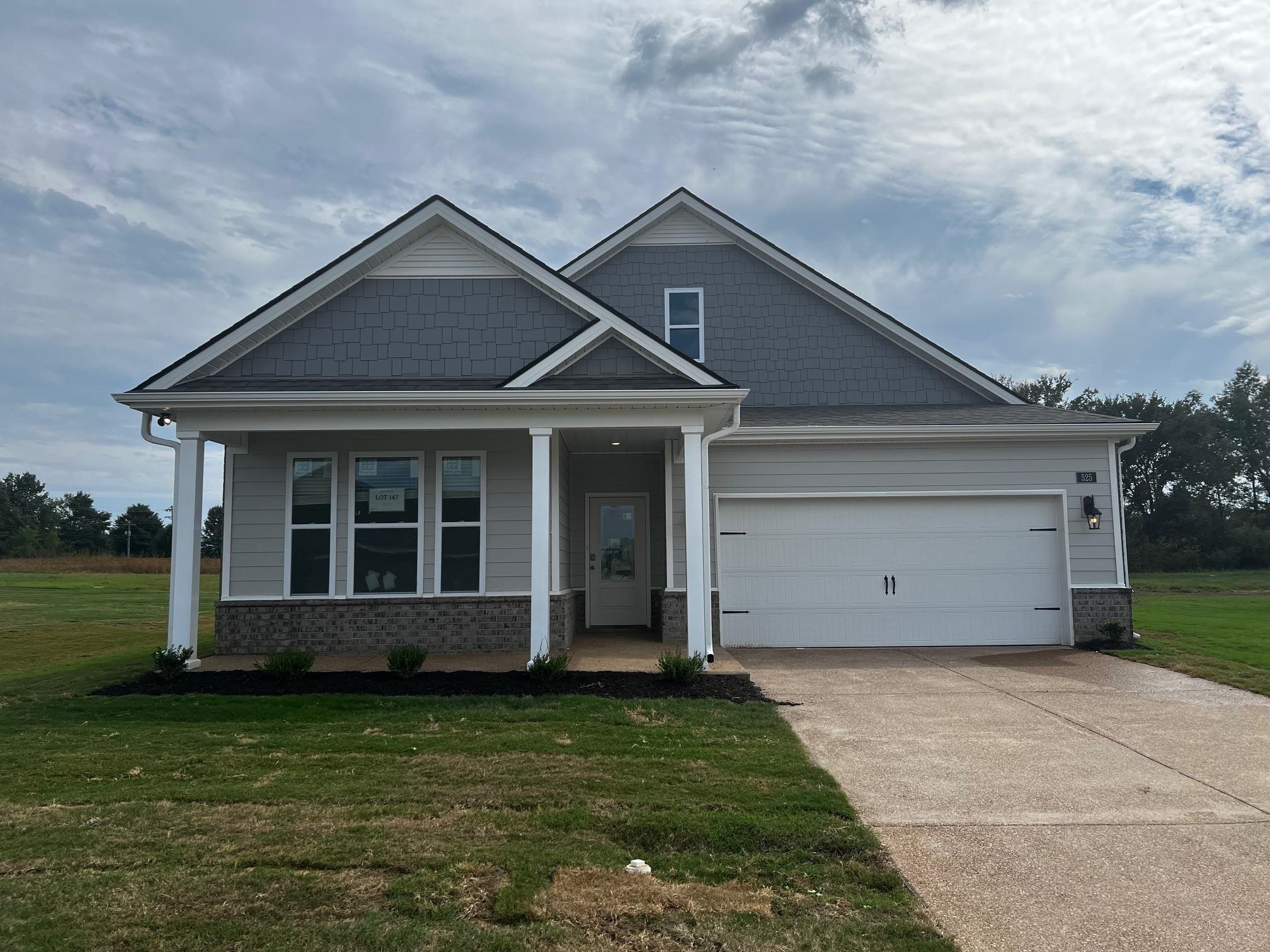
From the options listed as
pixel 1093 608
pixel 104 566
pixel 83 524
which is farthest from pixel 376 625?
pixel 83 524

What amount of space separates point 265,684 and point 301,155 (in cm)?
1017

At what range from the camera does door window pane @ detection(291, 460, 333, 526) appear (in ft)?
35.0

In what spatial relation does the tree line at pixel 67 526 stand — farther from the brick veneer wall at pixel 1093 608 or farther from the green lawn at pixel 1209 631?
the brick veneer wall at pixel 1093 608

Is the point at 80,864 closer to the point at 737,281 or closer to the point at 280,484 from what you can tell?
the point at 280,484

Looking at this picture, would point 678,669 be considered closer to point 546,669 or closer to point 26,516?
point 546,669

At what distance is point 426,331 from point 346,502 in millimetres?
2462

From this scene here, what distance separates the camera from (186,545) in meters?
9.13

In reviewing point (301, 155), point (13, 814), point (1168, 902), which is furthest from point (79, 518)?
point (1168, 902)

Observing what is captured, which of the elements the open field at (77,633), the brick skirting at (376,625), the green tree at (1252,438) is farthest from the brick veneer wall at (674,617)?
the green tree at (1252,438)

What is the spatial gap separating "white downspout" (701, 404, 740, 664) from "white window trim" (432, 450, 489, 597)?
2.85 meters

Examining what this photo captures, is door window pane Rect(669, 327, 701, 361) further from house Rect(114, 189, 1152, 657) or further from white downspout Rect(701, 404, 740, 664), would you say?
white downspout Rect(701, 404, 740, 664)

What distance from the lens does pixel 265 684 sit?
8.38m

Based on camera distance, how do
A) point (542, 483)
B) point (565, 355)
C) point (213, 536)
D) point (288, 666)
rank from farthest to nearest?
point (213, 536) → point (565, 355) → point (542, 483) → point (288, 666)

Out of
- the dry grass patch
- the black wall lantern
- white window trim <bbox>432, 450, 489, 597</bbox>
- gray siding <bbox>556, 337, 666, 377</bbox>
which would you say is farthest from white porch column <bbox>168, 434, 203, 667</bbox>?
the black wall lantern
